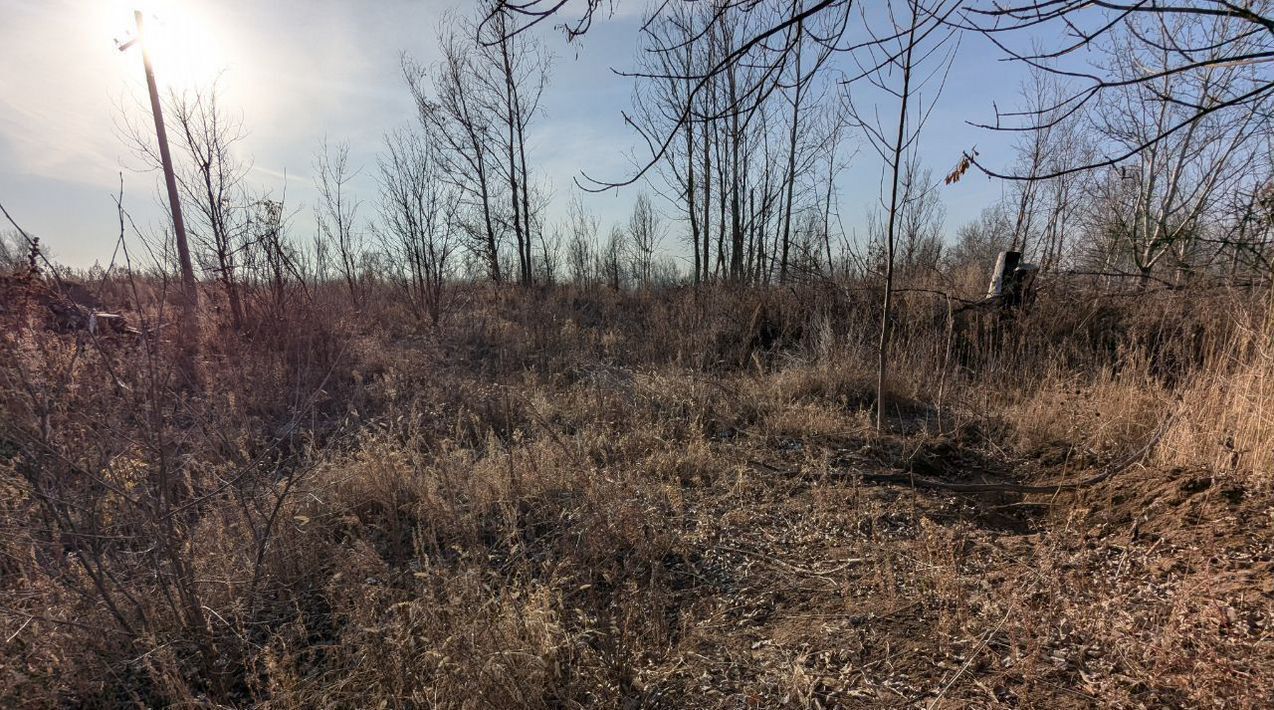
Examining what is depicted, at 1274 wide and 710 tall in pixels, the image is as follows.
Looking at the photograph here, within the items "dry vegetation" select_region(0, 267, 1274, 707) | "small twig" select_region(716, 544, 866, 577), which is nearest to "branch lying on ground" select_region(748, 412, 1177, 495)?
→ "dry vegetation" select_region(0, 267, 1274, 707)

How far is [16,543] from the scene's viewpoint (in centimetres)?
238

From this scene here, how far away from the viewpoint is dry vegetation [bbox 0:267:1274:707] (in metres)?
1.85

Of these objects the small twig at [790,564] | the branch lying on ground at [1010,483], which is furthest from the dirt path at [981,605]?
the branch lying on ground at [1010,483]

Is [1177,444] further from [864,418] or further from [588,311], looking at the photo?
[588,311]

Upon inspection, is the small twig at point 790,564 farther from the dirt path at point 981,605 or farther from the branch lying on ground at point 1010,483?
the branch lying on ground at point 1010,483

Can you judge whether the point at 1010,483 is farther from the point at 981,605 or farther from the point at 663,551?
the point at 663,551

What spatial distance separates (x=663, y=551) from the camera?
9.02ft

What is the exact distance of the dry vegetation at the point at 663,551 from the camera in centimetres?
185

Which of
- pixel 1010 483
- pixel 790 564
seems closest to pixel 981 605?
pixel 790 564

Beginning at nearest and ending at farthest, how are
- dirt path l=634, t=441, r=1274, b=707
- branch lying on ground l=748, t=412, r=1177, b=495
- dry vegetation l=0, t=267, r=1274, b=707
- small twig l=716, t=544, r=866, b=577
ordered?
1. dirt path l=634, t=441, r=1274, b=707
2. dry vegetation l=0, t=267, r=1274, b=707
3. small twig l=716, t=544, r=866, b=577
4. branch lying on ground l=748, t=412, r=1177, b=495

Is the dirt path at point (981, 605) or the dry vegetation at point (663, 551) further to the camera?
the dry vegetation at point (663, 551)

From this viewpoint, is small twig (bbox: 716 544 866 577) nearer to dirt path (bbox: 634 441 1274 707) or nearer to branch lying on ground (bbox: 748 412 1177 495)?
dirt path (bbox: 634 441 1274 707)

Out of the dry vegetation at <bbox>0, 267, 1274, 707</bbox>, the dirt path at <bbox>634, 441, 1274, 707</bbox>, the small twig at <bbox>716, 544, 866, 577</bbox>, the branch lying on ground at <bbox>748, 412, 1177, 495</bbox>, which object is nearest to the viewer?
the dirt path at <bbox>634, 441, 1274, 707</bbox>

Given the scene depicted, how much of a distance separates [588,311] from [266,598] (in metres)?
10.3
